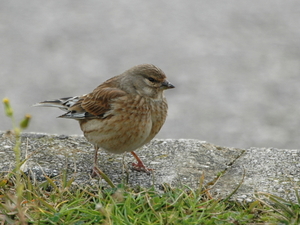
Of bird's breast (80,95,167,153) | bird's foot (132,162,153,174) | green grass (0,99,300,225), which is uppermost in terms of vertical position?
bird's breast (80,95,167,153)

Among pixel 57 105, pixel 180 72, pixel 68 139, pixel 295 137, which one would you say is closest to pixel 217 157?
pixel 68 139

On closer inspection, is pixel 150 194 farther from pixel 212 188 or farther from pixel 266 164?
pixel 266 164

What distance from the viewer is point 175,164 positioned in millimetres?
4328

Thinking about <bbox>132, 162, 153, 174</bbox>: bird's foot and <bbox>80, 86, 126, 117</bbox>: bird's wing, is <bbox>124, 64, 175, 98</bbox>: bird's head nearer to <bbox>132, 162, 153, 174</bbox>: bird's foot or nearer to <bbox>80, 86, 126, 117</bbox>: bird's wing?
<bbox>80, 86, 126, 117</bbox>: bird's wing

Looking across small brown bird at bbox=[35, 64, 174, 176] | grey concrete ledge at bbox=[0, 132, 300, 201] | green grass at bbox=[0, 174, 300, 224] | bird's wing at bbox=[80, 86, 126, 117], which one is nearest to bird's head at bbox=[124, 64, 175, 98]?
small brown bird at bbox=[35, 64, 174, 176]

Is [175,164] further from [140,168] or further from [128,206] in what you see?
[128,206]

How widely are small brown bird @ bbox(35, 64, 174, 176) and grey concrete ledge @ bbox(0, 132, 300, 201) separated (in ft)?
0.53

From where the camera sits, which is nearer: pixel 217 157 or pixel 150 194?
pixel 150 194

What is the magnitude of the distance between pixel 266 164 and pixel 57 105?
2098mm

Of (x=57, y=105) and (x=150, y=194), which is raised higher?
(x=57, y=105)

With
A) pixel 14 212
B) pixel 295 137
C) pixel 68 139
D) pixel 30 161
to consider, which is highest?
pixel 295 137

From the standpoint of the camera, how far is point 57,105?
5199 mm

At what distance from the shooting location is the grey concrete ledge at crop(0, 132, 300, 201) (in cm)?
398

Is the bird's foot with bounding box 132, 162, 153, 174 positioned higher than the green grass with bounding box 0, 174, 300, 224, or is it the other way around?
the bird's foot with bounding box 132, 162, 153, 174
